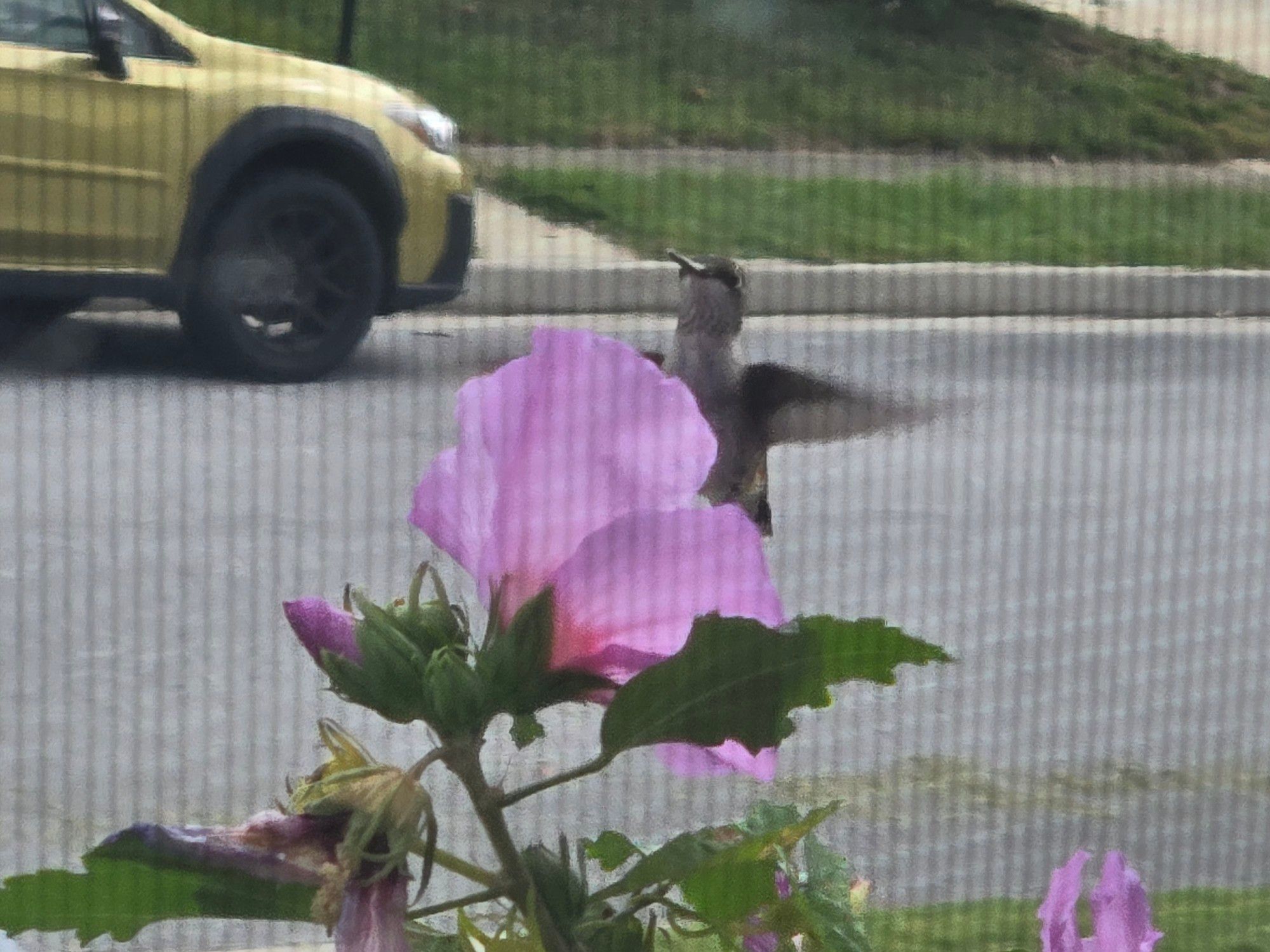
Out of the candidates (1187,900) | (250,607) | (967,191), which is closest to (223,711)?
(250,607)

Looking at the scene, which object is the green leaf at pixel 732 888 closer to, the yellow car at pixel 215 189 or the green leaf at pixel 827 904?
the green leaf at pixel 827 904

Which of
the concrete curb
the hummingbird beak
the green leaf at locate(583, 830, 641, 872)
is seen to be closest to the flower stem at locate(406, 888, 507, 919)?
the green leaf at locate(583, 830, 641, 872)

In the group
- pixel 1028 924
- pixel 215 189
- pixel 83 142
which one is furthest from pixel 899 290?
pixel 1028 924

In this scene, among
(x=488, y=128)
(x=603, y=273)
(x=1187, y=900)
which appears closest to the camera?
(x=1187, y=900)

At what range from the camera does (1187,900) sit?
349 cm

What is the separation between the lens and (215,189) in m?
7.60

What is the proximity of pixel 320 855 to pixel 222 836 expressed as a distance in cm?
3

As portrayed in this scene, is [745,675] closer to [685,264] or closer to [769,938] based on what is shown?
[769,938]

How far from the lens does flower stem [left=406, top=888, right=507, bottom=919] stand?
503mm

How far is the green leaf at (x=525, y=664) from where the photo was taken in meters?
0.51

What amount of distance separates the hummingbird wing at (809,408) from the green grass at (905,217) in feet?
22.6

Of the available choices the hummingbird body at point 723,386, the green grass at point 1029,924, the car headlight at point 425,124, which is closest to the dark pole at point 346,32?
the car headlight at point 425,124

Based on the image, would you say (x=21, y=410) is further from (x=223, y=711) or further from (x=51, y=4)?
(x=223, y=711)

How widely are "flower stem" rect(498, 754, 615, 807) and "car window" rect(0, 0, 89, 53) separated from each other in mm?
6919
